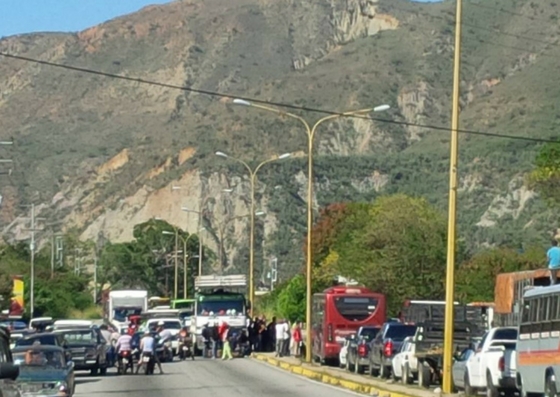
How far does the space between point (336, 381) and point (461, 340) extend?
145 inches

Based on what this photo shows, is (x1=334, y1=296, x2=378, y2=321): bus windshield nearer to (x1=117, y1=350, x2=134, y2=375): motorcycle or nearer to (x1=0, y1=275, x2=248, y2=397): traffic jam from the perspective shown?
(x1=0, y1=275, x2=248, y2=397): traffic jam

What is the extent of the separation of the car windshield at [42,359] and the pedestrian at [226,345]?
30525 millimetres

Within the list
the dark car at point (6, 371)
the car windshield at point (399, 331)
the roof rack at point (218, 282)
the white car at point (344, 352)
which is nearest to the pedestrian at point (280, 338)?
the white car at point (344, 352)

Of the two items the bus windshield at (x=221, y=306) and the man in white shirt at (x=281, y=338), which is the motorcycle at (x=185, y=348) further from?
the man in white shirt at (x=281, y=338)

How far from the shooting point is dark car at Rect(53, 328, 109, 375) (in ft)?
155

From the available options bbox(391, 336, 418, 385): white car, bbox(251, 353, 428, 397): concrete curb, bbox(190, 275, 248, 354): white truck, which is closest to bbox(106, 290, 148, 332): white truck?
bbox(190, 275, 248, 354): white truck

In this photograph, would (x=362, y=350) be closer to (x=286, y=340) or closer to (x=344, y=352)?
(x=344, y=352)

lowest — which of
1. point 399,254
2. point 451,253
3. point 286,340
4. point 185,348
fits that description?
point 185,348

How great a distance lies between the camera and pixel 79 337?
48.0 meters

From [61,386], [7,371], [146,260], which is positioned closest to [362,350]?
[61,386]

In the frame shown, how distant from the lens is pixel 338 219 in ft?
371

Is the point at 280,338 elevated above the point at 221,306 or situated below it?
below

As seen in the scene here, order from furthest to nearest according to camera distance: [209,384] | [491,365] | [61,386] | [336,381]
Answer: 1. [336,381]
2. [209,384]
3. [491,365]
4. [61,386]

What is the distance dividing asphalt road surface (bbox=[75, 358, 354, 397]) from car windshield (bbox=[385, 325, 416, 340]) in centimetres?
297
